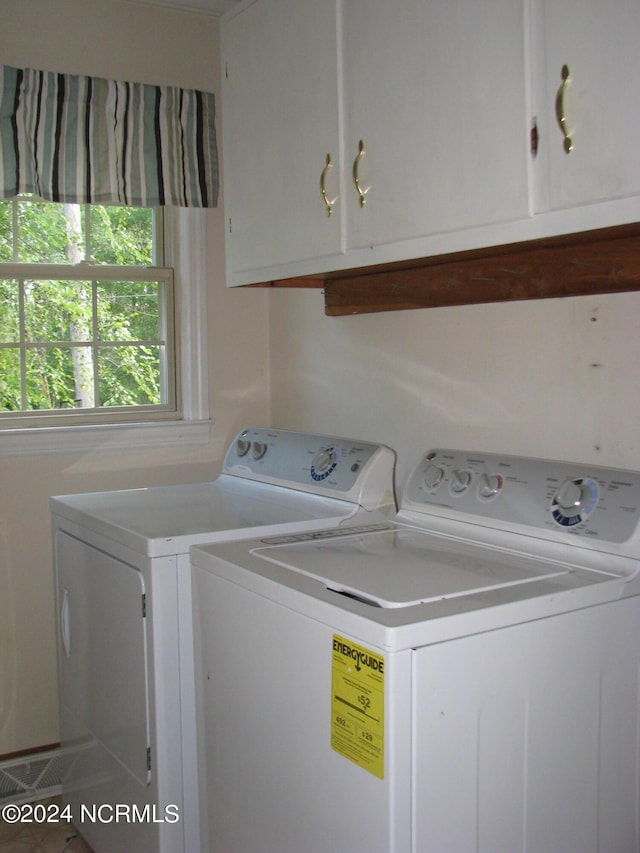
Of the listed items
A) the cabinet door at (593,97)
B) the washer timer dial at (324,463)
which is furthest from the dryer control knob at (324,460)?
the cabinet door at (593,97)

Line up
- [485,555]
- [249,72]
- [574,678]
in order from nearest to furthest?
[574,678], [485,555], [249,72]

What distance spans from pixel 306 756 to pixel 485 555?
20.4 inches

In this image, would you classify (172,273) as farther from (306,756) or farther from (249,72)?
(306,756)

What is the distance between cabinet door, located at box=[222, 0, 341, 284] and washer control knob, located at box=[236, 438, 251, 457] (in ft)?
1.78

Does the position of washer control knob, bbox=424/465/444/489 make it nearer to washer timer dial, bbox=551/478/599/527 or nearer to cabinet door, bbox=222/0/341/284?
washer timer dial, bbox=551/478/599/527

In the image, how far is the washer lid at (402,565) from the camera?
141 cm

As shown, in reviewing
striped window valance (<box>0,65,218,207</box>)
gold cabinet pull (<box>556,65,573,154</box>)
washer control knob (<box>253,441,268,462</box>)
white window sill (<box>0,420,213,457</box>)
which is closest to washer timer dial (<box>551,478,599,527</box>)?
gold cabinet pull (<box>556,65,573,154</box>)

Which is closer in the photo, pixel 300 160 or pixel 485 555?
pixel 485 555

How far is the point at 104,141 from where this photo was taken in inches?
106

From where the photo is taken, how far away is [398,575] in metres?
1.50

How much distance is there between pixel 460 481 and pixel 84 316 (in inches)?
62.7

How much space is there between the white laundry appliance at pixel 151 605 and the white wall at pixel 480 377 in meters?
0.23

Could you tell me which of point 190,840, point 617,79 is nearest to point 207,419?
point 190,840

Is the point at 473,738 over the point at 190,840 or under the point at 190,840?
over
